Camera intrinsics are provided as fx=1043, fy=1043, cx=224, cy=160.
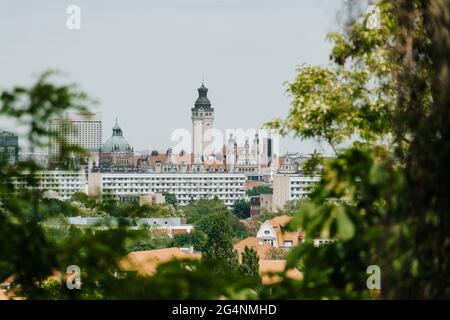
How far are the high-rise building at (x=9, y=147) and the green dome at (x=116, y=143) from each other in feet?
349

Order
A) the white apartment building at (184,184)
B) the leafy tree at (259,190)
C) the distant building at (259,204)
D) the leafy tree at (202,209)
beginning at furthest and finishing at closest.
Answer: the leafy tree at (259,190), the white apartment building at (184,184), the distant building at (259,204), the leafy tree at (202,209)

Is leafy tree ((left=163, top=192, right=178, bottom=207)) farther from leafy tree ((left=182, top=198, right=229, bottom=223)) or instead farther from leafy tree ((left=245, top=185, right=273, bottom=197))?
leafy tree ((left=245, top=185, right=273, bottom=197))

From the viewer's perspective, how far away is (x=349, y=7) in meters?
3.07

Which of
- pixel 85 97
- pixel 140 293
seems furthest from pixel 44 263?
pixel 85 97

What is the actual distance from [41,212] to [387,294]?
1.04m

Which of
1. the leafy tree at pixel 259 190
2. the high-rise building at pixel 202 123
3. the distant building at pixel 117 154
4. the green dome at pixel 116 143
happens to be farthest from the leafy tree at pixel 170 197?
the high-rise building at pixel 202 123

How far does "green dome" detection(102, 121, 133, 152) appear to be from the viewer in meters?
110

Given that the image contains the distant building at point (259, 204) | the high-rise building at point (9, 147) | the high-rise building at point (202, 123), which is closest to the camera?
the high-rise building at point (9, 147)

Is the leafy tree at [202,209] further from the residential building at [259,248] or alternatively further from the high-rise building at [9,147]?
the high-rise building at [9,147]

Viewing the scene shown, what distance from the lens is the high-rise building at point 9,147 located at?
294 centimetres

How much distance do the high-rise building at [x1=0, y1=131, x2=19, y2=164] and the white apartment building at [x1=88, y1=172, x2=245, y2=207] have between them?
94.5m

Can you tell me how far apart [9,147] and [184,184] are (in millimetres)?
104603

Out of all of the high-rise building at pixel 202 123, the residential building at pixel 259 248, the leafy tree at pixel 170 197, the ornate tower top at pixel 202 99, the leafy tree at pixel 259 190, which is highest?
the ornate tower top at pixel 202 99

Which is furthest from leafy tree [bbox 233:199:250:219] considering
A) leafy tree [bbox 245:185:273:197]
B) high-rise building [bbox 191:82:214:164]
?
high-rise building [bbox 191:82:214:164]
